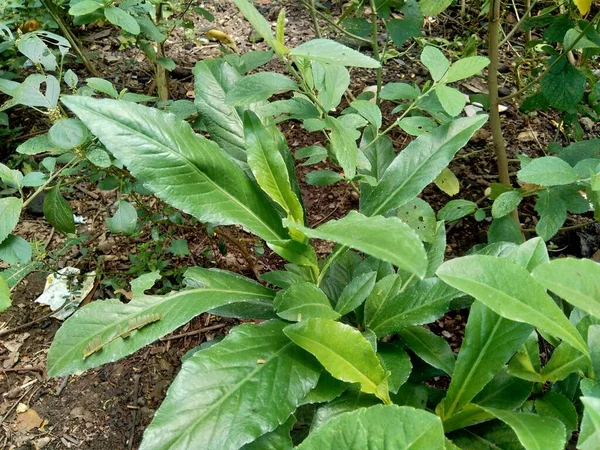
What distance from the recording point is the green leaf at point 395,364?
1104mm

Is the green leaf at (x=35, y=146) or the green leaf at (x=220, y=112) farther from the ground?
the green leaf at (x=220, y=112)

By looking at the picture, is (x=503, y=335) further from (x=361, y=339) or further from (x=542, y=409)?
(x=361, y=339)

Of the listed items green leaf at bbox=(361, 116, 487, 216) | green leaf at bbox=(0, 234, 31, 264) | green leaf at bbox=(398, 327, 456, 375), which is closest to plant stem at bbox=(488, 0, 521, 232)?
green leaf at bbox=(361, 116, 487, 216)

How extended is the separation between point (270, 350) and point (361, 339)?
21 centimetres

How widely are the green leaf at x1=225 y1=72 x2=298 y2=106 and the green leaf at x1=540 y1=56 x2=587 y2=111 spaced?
3.33ft

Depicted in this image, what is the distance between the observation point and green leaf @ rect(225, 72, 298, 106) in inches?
47.1

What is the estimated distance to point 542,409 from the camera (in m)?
1.08

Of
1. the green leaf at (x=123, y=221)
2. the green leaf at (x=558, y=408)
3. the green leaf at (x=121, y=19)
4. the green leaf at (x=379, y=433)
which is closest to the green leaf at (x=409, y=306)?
the green leaf at (x=558, y=408)

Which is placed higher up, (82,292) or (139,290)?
(139,290)

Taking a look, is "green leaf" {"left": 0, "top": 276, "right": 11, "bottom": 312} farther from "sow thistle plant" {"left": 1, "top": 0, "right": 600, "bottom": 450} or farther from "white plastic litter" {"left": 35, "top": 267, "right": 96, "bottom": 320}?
"white plastic litter" {"left": 35, "top": 267, "right": 96, "bottom": 320}

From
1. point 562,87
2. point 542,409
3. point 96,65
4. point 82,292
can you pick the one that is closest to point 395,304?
point 542,409

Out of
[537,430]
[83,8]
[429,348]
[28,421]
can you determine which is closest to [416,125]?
[429,348]

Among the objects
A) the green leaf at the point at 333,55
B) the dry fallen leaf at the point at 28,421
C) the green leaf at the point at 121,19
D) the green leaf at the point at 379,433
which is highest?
the green leaf at the point at 333,55

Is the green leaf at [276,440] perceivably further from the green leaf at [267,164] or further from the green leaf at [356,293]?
the green leaf at [267,164]
